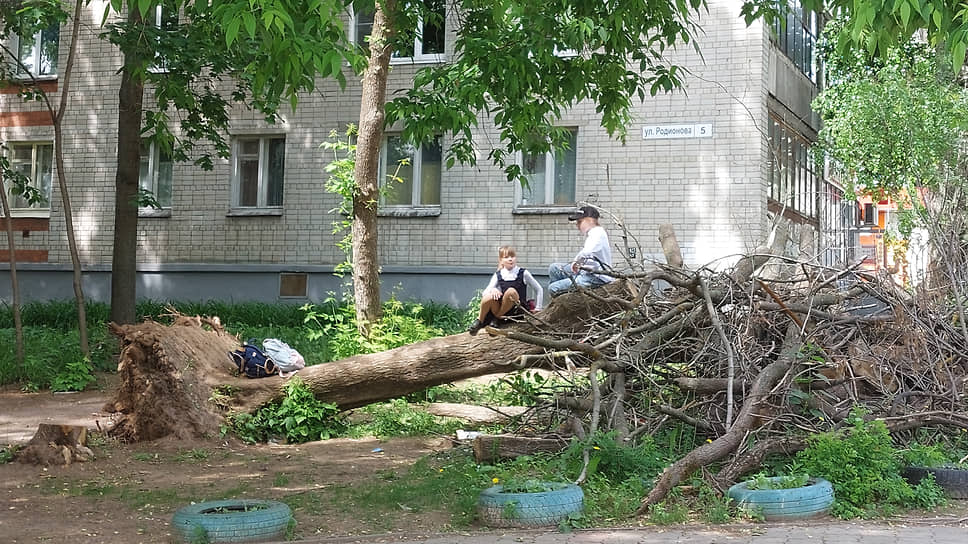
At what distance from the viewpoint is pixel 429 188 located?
20.6 metres

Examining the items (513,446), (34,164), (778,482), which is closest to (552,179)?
(513,446)

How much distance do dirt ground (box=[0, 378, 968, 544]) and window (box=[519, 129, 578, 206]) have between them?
9.40 metres

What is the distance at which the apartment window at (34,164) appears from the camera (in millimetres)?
23688

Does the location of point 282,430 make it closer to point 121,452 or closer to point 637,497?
point 121,452

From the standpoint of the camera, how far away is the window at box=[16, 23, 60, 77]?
2356cm

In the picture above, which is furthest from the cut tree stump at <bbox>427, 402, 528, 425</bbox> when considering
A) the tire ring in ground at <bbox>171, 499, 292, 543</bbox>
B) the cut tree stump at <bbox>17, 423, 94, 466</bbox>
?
the tire ring in ground at <bbox>171, 499, 292, 543</bbox>

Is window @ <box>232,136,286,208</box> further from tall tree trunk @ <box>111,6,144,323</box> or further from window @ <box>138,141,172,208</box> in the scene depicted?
tall tree trunk @ <box>111,6,144,323</box>

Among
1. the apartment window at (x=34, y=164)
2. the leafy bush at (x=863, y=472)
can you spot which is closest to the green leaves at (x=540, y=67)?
the leafy bush at (x=863, y=472)

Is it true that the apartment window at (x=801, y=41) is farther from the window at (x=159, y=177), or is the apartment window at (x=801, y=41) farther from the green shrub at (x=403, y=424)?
the window at (x=159, y=177)

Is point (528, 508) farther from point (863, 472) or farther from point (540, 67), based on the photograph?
point (540, 67)

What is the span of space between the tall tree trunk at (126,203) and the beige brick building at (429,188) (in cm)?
471

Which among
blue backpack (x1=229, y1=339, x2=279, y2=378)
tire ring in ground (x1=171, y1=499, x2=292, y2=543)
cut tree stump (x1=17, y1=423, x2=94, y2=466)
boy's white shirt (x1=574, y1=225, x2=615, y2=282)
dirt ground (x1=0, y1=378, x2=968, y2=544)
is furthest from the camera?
blue backpack (x1=229, y1=339, x2=279, y2=378)

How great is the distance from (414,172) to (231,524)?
1427cm

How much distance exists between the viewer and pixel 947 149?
680 inches
